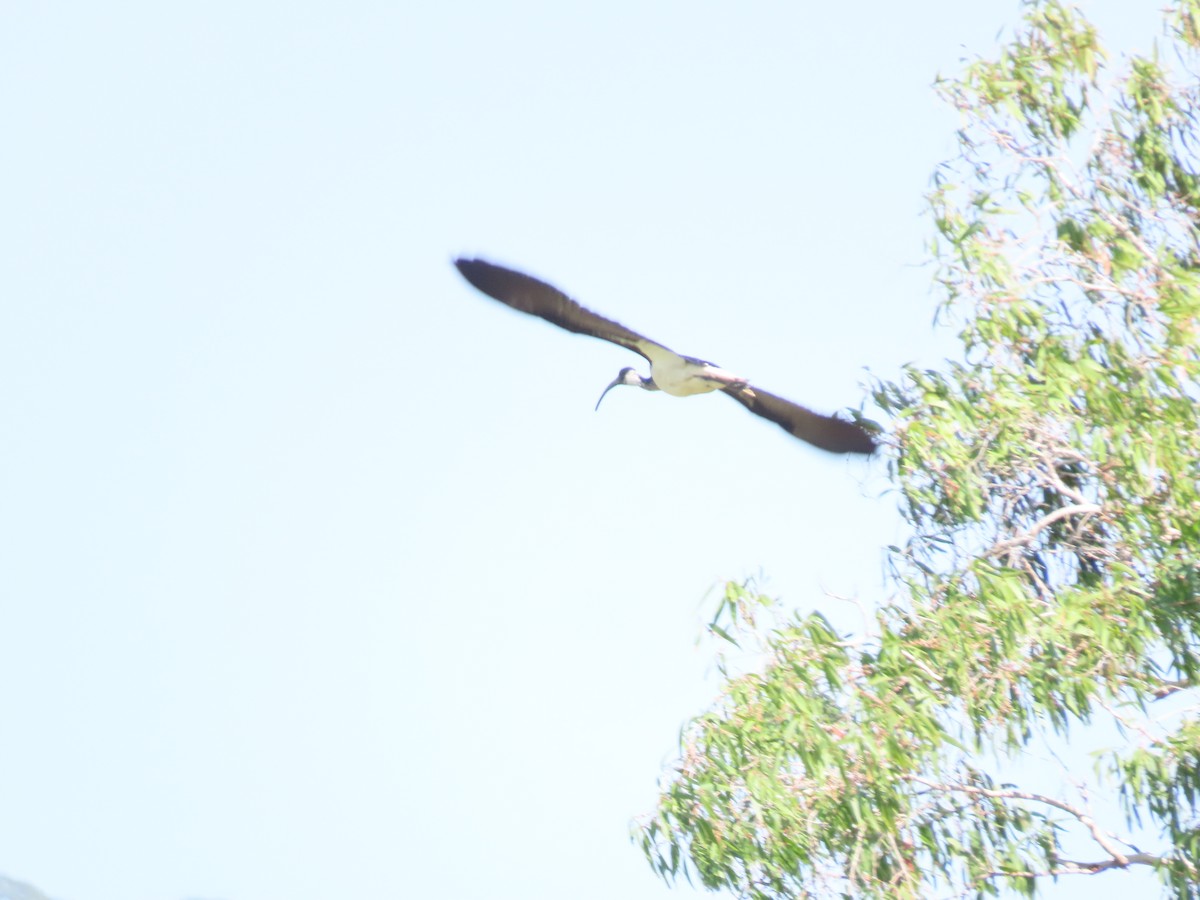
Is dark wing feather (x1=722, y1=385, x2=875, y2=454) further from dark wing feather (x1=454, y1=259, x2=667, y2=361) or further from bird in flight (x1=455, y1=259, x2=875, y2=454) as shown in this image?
dark wing feather (x1=454, y1=259, x2=667, y2=361)

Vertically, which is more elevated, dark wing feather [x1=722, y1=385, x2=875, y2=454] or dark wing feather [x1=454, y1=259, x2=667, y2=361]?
dark wing feather [x1=722, y1=385, x2=875, y2=454]

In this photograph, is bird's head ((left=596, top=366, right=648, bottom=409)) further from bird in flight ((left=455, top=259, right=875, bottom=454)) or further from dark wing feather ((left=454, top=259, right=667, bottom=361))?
dark wing feather ((left=454, top=259, right=667, bottom=361))

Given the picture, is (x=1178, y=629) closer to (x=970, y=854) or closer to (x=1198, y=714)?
(x=1198, y=714)

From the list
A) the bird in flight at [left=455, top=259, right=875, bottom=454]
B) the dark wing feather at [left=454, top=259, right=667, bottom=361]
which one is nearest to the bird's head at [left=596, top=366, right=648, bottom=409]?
the bird in flight at [left=455, top=259, right=875, bottom=454]

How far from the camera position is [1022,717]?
27.7 ft

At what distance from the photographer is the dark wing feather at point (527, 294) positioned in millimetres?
8883

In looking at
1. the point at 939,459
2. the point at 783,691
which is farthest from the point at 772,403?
the point at 783,691

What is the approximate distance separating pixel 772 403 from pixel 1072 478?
166 cm

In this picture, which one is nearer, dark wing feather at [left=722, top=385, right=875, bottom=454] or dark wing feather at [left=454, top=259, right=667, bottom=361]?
dark wing feather at [left=454, top=259, right=667, bottom=361]

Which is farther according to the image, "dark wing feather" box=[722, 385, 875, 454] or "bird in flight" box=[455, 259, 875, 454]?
"dark wing feather" box=[722, 385, 875, 454]

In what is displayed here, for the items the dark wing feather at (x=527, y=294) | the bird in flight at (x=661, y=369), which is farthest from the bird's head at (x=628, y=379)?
the dark wing feather at (x=527, y=294)

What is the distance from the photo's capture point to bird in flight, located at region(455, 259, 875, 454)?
29.2 feet

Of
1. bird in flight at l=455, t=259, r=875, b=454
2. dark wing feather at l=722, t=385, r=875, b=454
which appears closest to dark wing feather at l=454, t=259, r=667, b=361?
bird in flight at l=455, t=259, r=875, b=454

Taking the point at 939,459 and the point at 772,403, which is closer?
the point at 939,459
